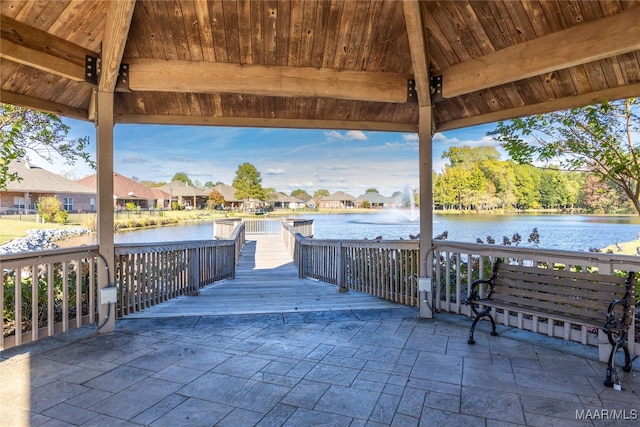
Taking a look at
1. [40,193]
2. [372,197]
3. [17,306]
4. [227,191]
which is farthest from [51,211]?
[372,197]

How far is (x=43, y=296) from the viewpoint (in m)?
4.04

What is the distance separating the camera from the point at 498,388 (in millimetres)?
2539

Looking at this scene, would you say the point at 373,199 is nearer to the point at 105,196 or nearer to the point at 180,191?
the point at 180,191

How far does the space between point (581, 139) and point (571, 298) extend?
11.1 feet

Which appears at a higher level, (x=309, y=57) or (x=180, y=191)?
(x=180, y=191)

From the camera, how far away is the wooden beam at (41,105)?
347 cm

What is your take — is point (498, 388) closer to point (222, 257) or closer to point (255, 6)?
point (255, 6)

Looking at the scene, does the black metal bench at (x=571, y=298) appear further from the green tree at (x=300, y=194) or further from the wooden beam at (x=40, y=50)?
the green tree at (x=300, y=194)

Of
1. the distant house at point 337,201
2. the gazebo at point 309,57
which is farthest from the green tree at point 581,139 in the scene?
the distant house at point 337,201

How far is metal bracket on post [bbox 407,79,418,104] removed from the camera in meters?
4.31

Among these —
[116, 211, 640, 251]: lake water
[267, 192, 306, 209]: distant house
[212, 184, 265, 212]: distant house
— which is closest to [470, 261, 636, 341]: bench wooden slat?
[116, 211, 640, 251]: lake water

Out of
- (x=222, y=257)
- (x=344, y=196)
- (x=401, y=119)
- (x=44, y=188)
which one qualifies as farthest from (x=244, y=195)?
(x=401, y=119)

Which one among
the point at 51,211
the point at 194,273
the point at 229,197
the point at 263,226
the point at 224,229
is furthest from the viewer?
the point at 229,197

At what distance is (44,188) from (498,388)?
13.7 meters
